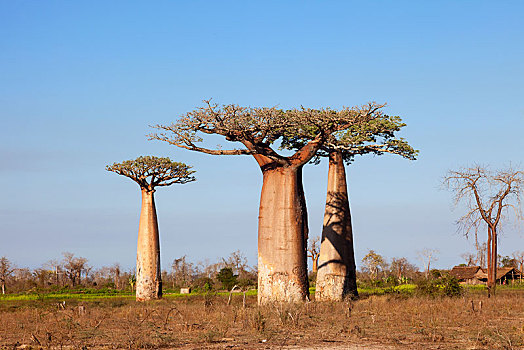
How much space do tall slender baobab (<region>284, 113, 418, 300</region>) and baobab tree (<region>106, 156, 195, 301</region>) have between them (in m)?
5.73

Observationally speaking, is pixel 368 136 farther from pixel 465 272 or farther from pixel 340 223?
pixel 465 272

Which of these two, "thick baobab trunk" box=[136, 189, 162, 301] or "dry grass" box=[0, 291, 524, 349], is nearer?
"dry grass" box=[0, 291, 524, 349]

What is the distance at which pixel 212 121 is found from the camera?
1688 cm

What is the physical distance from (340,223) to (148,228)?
26.0 ft

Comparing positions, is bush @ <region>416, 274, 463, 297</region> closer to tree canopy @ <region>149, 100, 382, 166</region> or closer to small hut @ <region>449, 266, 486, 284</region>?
tree canopy @ <region>149, 100, 382, 166</region>

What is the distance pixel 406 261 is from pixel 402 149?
155 ft

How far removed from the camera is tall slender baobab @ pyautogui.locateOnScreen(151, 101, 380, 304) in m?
16.8

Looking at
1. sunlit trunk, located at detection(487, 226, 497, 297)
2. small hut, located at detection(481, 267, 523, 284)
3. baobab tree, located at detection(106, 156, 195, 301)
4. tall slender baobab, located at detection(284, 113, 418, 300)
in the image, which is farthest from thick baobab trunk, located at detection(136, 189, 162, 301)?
small hut, located at detection(481, 267, 523, 284)

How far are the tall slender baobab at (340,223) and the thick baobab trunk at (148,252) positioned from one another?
6.68 meters

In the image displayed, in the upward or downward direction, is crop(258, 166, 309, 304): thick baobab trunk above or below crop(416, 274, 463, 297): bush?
above

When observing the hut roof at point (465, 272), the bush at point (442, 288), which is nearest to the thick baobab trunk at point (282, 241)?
the bush at point (442, 288)

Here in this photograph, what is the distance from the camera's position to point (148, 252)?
24781 mm

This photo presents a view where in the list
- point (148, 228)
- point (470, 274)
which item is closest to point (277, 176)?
point (148, 228)

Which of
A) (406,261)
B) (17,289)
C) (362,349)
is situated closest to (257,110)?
(362,349)
